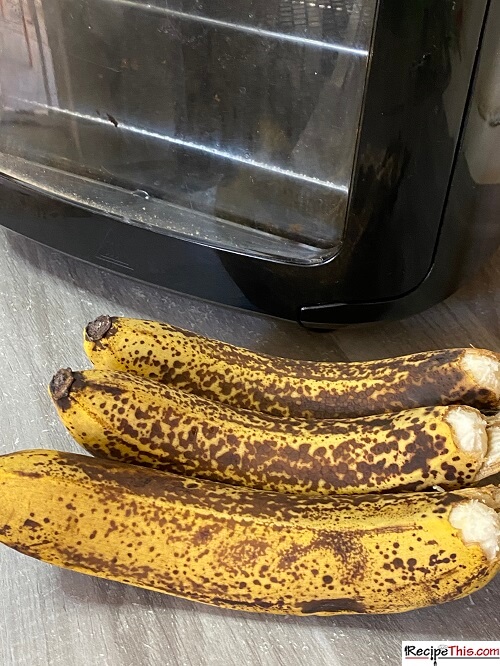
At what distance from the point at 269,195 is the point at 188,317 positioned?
0.16m

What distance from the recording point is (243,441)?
44 cm

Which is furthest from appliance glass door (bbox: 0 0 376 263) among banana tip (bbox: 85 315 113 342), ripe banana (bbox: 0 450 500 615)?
ripe banana (bbox: 0 450 500 615)

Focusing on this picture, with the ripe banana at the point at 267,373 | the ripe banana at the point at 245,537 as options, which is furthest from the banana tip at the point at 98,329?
the ripe banana at the point at 245,537

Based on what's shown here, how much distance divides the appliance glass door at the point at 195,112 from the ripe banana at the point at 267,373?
0.10 metres

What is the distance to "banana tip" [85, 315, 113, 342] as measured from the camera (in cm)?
49

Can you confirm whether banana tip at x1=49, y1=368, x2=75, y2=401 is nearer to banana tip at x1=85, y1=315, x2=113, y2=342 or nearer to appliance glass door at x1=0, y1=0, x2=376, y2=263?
banana tip at x1=85, y1=315, x2=113, y2=342

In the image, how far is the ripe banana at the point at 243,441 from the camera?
0.42 meters

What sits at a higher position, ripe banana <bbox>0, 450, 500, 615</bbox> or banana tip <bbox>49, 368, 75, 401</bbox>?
banana tip <bbox>49, 368, 75, 401</bbox>

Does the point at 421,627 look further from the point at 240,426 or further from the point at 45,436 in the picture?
the point at 45,436

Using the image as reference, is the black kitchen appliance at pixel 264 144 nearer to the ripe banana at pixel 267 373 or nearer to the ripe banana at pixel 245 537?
the ripe banana at pixel 267 373

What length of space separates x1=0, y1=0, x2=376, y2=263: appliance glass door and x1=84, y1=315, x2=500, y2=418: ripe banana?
97mm

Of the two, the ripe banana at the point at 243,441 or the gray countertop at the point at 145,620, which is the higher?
the ripe banana at the point at 243,441

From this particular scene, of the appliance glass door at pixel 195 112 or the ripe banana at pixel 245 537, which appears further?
the appliance glass door at pixel 195 112

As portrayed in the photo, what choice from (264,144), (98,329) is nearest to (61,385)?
(98,329)
